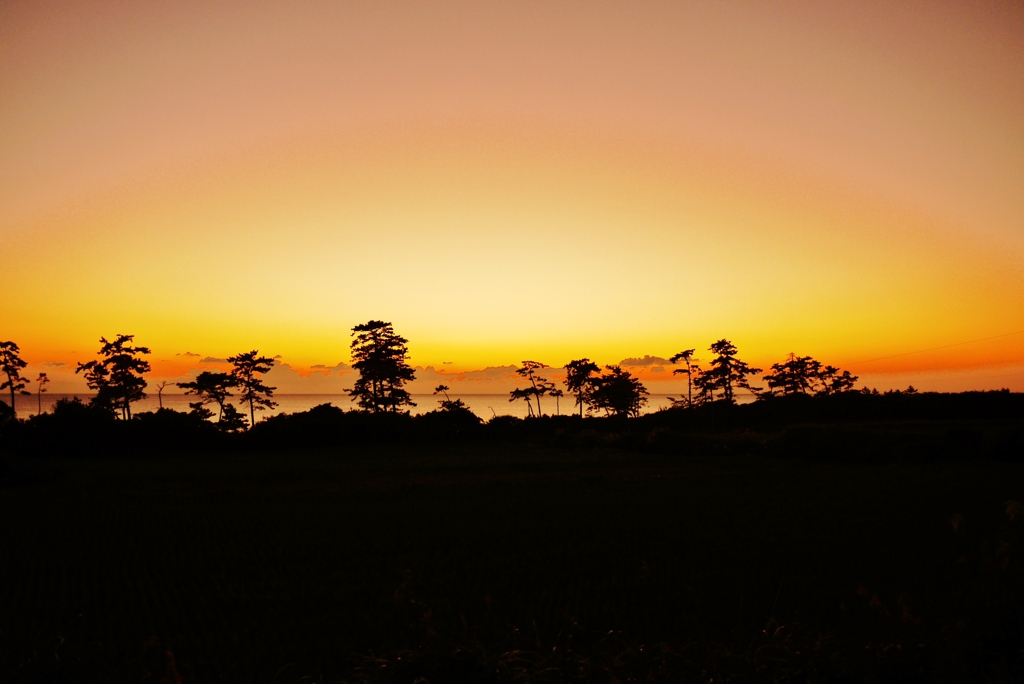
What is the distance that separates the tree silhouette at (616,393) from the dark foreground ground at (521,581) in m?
34.5

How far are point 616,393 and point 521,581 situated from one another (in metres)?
46.0

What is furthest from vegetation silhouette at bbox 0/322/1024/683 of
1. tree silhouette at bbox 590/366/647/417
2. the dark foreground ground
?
tree silhouette at bbox 590/366/647/417

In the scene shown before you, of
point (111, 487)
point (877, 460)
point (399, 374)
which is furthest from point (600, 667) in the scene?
point (399, 374)

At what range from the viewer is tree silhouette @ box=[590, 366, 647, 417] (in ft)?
176

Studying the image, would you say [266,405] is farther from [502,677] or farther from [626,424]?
[502,677]

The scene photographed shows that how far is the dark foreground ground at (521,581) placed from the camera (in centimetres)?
359

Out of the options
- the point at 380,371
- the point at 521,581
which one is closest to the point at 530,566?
the point at 521,581

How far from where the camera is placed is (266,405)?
144 feet

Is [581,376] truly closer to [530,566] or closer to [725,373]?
[725,373]

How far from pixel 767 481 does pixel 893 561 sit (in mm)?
9846

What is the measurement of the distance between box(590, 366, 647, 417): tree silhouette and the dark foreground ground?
113ft

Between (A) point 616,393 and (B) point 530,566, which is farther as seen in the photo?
(A) point 616,393

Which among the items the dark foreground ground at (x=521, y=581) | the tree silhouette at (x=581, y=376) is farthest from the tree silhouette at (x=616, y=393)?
the dark foreground ground at (x=521, y=581)

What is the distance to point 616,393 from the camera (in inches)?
2108
